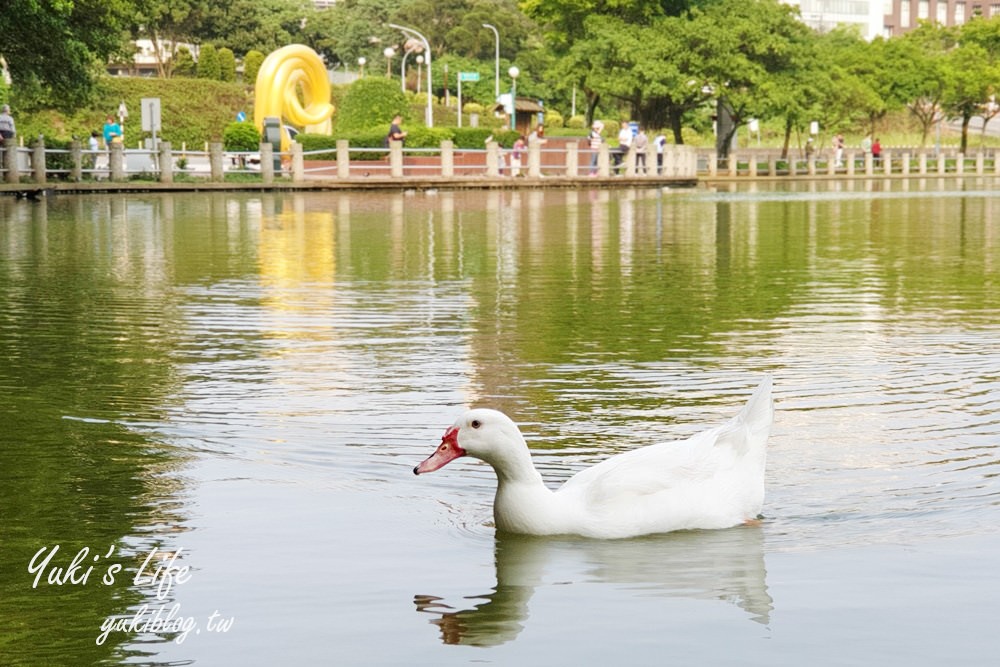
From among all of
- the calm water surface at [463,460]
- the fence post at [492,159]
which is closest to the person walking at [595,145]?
the fence post at [492,159]

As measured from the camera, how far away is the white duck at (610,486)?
6266mm

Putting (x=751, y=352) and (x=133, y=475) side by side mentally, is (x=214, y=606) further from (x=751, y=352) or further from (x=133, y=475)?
(x=751, y=352)

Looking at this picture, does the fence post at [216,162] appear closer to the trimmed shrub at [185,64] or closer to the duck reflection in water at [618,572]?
the duck reflection in water at [618,572]

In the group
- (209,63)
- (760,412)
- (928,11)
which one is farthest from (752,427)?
(928,11)

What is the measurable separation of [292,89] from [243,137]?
28.1 feet

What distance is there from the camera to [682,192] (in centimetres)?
4844

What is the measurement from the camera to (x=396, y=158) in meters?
50.7

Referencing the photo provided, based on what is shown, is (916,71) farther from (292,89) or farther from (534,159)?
(534,159)

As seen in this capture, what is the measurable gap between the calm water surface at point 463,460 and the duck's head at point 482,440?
0.36m

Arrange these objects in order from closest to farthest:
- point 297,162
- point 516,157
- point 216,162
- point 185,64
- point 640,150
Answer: point 216,162
point 297,162
point 516,157
point 640,150
point 185,64

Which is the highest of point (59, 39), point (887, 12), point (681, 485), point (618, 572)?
point (887, 12)

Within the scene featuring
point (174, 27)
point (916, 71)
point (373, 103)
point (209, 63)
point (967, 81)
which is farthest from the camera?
point (174, 27)

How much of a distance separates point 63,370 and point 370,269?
8033mm

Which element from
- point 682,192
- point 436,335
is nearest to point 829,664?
point 436,335
